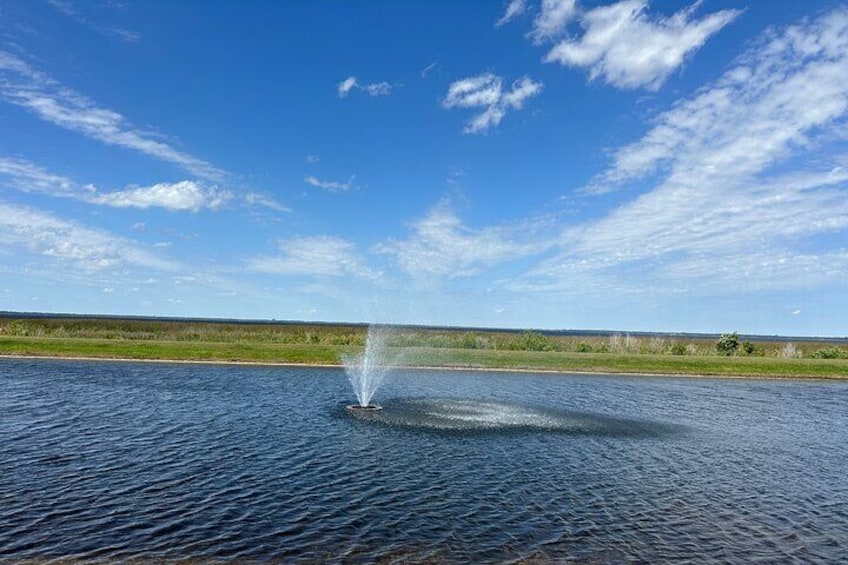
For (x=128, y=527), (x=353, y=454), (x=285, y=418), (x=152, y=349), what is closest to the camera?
(x=128, y=527)

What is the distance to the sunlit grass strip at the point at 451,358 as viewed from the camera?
2274 inches

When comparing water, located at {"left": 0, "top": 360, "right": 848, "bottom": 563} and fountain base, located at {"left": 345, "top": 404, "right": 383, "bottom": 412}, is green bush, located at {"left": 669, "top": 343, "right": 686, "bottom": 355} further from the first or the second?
fountain base, located at {"left": 345, "top": 404, "right": 383, "bottom": 412}

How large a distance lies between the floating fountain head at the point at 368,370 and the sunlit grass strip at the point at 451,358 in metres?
2.66

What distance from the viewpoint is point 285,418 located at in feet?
99.8

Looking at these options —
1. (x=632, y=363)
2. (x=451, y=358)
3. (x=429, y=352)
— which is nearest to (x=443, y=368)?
(x=451, y=358)

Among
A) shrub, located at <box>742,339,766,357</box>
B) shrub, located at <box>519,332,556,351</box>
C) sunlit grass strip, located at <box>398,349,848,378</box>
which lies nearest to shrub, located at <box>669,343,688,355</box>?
sunlit grass strip, located at <box>398,349,848,378</box>

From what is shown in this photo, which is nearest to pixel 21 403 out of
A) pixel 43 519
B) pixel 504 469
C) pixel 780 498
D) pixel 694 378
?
pixel 43 519

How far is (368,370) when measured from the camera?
166 ft

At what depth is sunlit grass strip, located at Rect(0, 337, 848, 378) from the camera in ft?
189

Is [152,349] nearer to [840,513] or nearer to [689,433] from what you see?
[689,433]

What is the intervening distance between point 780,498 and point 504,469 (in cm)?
1006

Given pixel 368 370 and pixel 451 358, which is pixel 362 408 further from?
pixel 451 358

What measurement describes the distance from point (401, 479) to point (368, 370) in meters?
30.5

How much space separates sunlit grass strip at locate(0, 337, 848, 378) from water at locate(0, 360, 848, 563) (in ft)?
61.8
